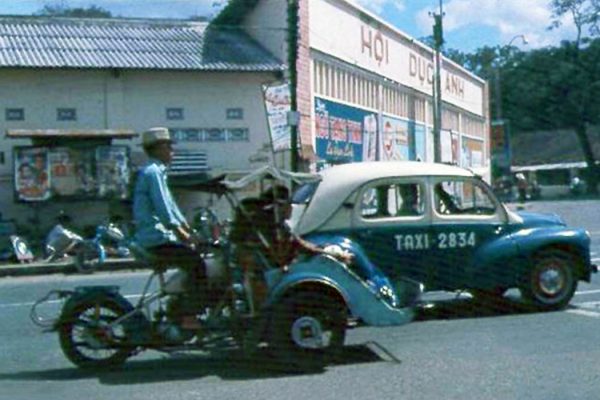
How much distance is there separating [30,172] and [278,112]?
16.5 feet

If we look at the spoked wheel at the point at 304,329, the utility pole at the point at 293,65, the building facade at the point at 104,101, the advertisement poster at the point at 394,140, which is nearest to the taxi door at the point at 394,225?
the spoked wheel at the point at 304,329

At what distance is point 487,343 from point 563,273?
215 cm

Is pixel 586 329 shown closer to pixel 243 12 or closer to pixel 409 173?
pixel 409 173

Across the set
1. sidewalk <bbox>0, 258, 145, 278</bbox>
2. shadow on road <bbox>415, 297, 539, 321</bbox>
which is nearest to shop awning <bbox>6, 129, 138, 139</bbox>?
sidewalk <bbox>0, 258, 145, 278</bbox>

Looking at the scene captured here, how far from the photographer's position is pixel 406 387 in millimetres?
8250

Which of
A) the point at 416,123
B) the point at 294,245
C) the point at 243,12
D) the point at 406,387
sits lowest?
the point at 406,387

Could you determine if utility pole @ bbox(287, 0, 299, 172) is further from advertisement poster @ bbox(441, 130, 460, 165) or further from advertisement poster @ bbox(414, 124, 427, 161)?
advertisement poster @ bbox(441, 130, 460, 165)

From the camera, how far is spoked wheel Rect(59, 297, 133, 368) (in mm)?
9062

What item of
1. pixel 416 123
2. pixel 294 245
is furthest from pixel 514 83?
pixel 294 245

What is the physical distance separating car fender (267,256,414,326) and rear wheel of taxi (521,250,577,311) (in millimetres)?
2679

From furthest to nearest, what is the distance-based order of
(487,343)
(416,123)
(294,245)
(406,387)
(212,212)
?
(416,123) < (212,212) < (487,343) < (294,245) < (406,387)

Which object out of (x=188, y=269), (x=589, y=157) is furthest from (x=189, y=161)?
(x=589, y=157)

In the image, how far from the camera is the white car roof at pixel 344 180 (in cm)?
1104

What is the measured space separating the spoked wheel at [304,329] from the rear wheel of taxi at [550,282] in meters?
3.12
